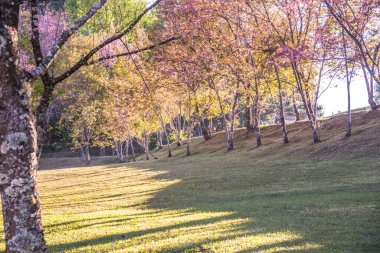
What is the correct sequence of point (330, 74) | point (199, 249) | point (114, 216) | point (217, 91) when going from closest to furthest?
point (199, 249) → point (114, 216) → point (330, 74) → point (217, 91)

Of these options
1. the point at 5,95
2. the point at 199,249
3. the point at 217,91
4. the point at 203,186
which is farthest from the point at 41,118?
the point at 217,91

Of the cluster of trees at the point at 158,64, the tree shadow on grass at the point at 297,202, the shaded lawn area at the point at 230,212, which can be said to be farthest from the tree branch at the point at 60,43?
the tree shadow on grass at the point at 297,202

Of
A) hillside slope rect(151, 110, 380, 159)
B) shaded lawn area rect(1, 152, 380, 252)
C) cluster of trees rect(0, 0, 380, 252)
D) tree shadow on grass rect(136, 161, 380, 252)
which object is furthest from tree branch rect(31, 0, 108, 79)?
hillside slope rect(151, 110, 380, 159)

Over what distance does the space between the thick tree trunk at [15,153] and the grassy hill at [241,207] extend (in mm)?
4693

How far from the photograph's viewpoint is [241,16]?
137 feet

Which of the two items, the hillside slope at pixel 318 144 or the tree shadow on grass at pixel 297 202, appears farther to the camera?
the hillside slope at pixel 318 144

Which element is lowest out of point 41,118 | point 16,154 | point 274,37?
point 16,154

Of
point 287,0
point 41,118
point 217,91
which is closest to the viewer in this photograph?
point 41,118

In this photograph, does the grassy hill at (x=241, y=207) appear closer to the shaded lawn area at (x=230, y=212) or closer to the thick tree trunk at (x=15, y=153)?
the shaded lawn area at (x=230, y=212)

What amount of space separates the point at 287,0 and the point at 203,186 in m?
18.8

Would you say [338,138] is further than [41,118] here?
Yes

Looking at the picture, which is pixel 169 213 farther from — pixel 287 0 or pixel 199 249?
pixel 287 0

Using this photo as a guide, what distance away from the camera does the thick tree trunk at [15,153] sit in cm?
559

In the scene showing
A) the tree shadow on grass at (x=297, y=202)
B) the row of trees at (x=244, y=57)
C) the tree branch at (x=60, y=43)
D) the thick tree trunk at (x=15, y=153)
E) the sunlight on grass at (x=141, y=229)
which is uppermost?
the row of trees at (x=244, y=57)
